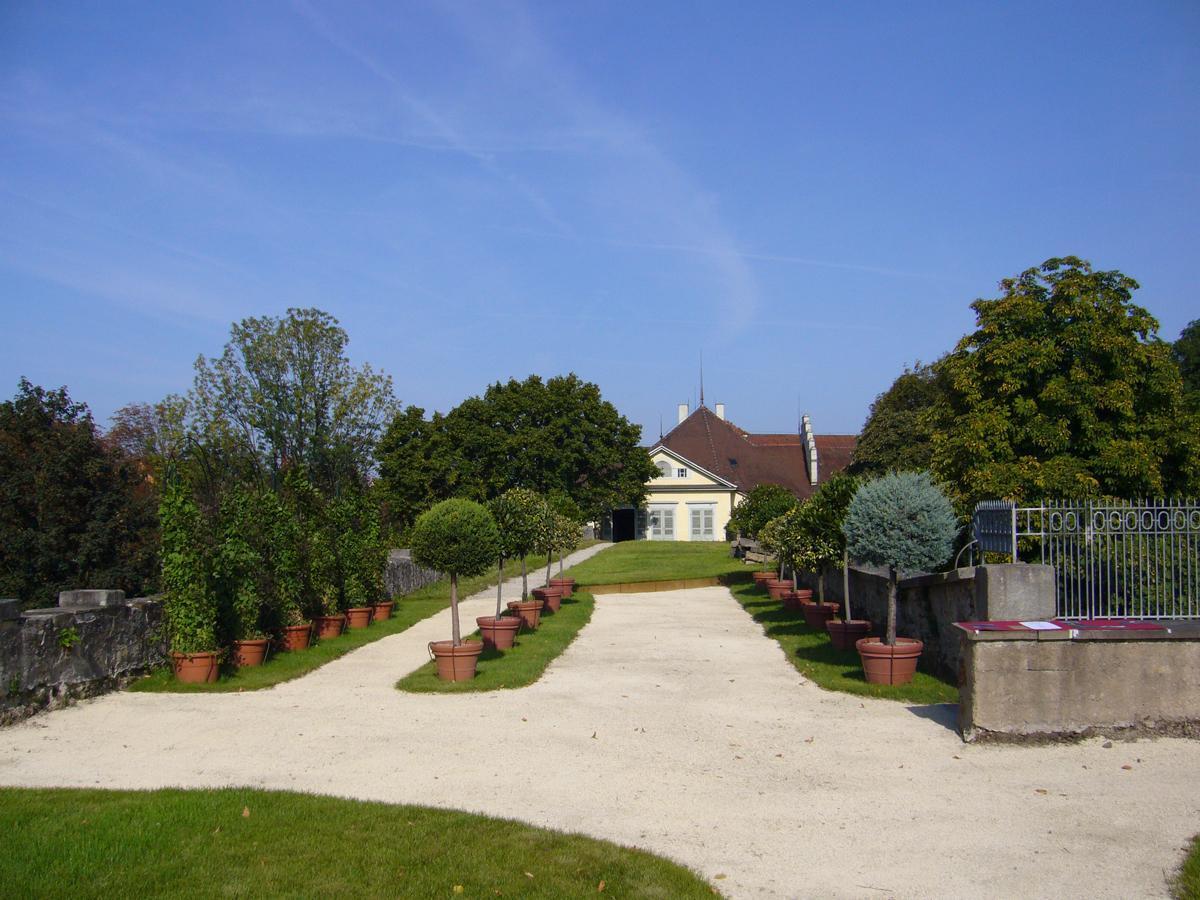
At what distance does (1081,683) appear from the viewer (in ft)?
26.3

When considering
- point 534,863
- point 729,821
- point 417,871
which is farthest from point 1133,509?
point 417,871

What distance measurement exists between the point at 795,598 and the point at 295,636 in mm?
9535

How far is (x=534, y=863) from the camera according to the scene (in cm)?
533

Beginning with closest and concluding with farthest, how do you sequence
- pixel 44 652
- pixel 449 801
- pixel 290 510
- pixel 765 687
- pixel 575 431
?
pixel 449 801
pixel 44 652
pixel 765 687
pixel 290 510
pixel 575 431

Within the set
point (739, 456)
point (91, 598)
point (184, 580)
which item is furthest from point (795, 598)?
point (739, 456)

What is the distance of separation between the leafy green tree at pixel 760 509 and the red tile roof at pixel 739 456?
19470mm

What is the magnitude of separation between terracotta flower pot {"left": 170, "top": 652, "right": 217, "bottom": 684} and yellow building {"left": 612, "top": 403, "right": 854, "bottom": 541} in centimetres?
4205

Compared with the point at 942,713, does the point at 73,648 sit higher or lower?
higher

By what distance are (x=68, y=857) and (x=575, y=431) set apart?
44.8 m

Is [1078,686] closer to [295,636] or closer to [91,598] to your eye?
[91,598]

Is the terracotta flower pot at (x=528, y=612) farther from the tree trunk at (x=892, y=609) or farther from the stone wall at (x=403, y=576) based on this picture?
the tree trunk at (x=892, y=609)

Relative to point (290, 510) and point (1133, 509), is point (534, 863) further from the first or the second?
point (290, 510)

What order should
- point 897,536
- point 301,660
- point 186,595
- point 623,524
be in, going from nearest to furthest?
1. point 897,536
2. point 186,595
3. point 301,660
4. point 623,524

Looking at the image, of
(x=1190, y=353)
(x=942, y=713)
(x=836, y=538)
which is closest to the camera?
(x=942, y=713)
